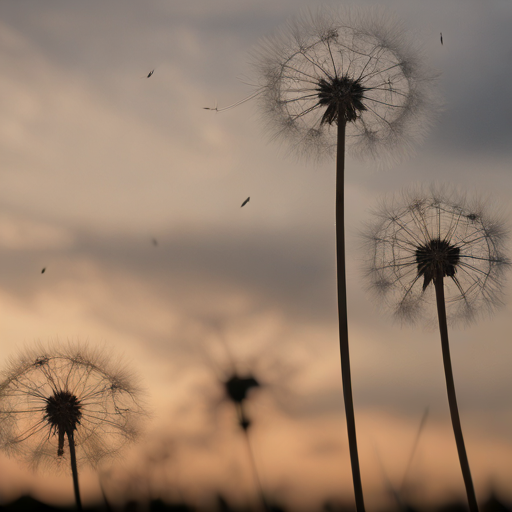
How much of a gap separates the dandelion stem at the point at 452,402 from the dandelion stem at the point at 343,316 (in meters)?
4.09

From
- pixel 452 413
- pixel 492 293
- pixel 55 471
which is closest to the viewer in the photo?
pixel 452 413

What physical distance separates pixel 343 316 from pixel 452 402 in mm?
5168

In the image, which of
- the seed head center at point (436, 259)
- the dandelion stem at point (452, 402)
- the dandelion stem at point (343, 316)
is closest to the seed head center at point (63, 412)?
the dandelion stem at point (343, 316)

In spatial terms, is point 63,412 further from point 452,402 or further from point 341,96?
point 341,96

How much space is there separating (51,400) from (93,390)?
166 centimetres

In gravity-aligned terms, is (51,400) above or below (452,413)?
above

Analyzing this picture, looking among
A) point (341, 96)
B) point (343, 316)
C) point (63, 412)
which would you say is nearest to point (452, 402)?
point (343, 316)

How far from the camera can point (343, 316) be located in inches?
530

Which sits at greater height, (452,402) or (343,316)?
(343,316)

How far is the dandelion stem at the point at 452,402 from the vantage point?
1449cm

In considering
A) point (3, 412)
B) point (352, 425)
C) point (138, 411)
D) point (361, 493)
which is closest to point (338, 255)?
point (352, 425)

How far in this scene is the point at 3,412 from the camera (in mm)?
20500

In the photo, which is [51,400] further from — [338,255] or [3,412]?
[338,255]

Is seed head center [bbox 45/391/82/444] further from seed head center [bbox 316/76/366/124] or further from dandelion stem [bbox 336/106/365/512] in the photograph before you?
seed head center [bbox 316/76/366/124]
